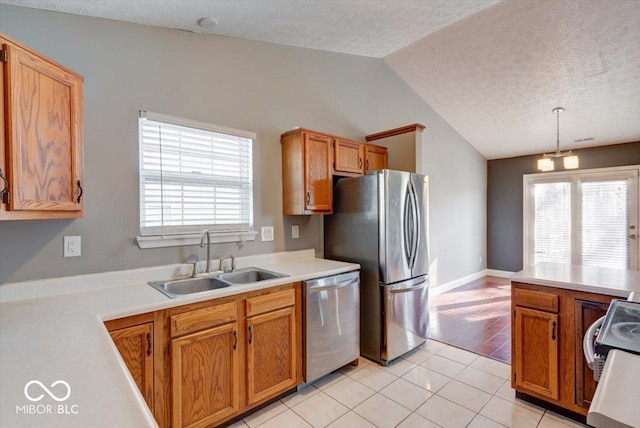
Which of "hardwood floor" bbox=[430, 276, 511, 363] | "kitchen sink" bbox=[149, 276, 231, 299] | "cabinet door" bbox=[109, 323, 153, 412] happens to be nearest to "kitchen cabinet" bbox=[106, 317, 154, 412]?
"cabinet door" bbox=[109, 323, 153, 412]

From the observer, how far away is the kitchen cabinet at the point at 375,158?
3.34 meters

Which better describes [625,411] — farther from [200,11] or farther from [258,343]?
[200,11]

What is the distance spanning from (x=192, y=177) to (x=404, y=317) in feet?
7.20

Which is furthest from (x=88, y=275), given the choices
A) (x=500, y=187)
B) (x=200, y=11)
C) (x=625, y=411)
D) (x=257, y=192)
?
(x=500, y=187)

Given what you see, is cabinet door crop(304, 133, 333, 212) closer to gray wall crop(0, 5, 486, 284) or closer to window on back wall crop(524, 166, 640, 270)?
gray wall crop(0, 5, 486, 284)

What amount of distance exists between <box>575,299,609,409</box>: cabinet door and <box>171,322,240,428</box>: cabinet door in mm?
2136

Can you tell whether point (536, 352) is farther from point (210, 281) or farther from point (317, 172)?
point (210, 281)

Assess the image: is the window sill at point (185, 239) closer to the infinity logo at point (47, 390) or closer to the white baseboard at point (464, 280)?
the infinity logo at point (47, 390)

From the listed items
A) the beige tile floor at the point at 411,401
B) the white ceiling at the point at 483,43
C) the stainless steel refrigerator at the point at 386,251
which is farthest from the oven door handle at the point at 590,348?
the white ceiling at the point at 483,43

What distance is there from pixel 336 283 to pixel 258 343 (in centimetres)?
75

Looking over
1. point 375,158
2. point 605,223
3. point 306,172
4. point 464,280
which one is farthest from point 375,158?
point 605,223

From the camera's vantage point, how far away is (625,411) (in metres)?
0.65

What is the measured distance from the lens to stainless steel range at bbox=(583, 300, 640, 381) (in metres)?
0.96

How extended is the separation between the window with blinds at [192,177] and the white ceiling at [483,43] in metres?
0.76
